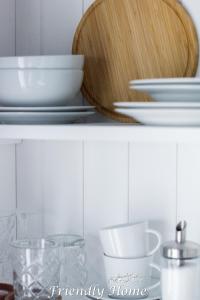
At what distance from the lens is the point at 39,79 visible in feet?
4.13

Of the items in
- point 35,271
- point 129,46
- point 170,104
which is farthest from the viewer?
point 129,46

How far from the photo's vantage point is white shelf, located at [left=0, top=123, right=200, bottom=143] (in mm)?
1104

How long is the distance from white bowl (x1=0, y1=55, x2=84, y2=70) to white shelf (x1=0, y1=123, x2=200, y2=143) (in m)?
0.11

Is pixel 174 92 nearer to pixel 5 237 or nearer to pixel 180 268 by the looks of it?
pixel 180 268

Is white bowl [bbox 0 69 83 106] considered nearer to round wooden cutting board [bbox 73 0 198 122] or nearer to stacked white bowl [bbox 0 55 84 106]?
stacked white bowl [bbox 0 55 84 106]

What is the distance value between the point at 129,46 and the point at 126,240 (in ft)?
1.20

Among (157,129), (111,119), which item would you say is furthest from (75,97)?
(157,129)

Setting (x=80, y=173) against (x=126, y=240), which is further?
(x=80, y=173)

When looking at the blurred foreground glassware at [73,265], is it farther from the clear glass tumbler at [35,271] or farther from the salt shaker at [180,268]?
the salt shaker at [180,268]

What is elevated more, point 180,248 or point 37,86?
point 37,86

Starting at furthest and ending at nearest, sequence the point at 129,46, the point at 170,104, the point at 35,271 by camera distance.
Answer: the point at 129,46 < the point at 35,271 < the point at 170,104

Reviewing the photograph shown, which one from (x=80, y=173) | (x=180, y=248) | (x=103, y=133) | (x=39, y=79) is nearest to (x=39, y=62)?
(x=39, y=79)

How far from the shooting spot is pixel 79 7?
4.69ft

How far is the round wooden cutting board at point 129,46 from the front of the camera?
51.4 inches
